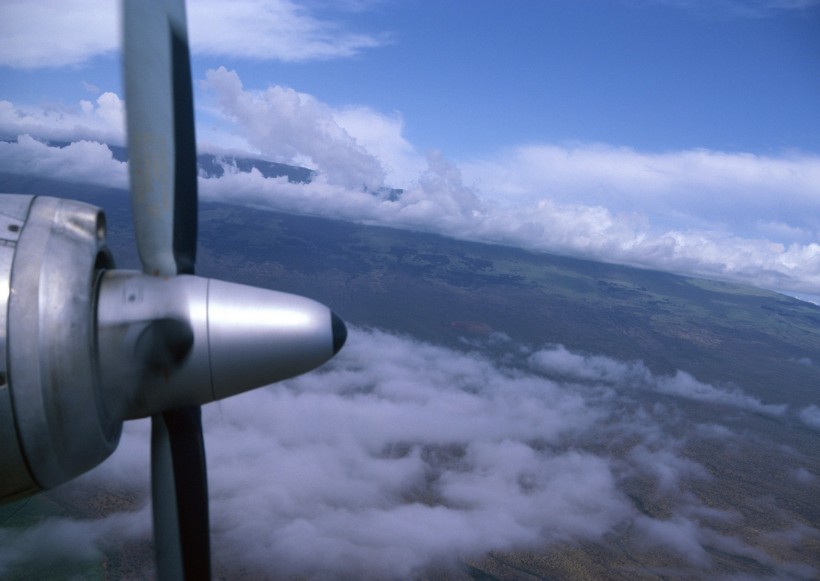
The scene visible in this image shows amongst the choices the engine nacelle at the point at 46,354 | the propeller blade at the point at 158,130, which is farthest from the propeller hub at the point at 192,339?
the propeller blade at the point at 158,130

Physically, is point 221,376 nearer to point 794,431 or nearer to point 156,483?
point 156,483

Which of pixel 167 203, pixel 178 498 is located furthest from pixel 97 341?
pixel 178 498

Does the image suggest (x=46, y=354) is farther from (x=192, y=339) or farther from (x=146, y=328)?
(x=192, y=339)

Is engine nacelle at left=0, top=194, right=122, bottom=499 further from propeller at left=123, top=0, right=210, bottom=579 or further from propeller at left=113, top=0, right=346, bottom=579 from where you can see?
propeller at left=123, top=0, right=210, bottom=579

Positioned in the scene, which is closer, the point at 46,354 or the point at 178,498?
the point at 46,354

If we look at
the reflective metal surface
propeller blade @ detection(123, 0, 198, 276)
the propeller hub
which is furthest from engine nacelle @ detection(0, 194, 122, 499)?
propeller blade @ detection(123, 0, 198, 276)

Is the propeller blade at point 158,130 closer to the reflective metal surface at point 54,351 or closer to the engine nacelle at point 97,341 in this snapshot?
the engine nacelle at point 97,341

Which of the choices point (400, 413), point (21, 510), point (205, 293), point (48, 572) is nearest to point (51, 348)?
point (205, 293)
